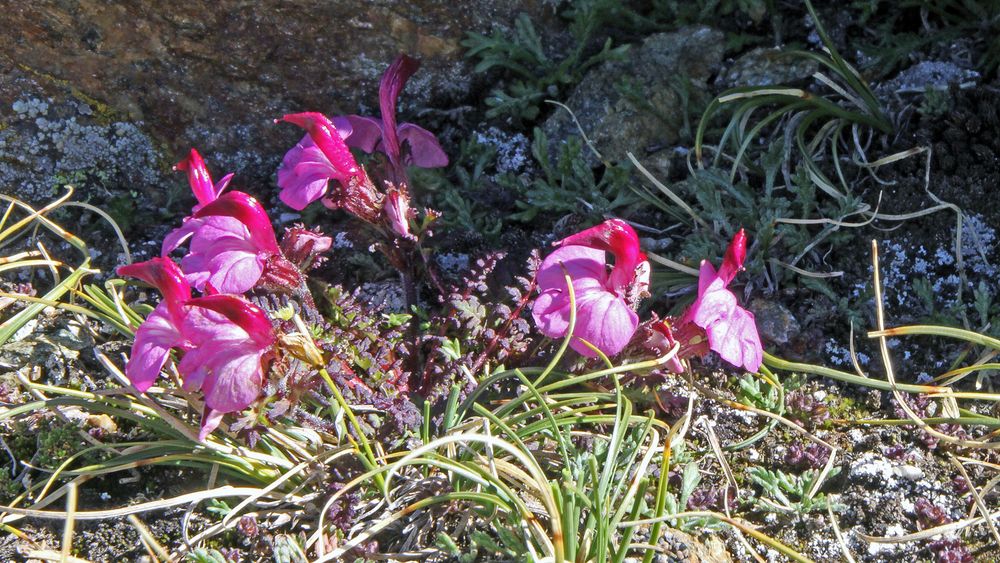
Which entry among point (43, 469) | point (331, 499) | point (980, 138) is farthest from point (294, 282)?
point (980, 138)

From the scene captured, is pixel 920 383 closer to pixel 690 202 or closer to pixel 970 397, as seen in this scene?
pixel 970 397

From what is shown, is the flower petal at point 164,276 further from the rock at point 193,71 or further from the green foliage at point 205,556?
the rock at point 193,71

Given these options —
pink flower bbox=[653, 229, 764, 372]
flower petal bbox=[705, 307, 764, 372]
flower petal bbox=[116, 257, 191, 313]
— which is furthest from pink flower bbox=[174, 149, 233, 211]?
flower petal bbox=[705, 307, 764, 372]

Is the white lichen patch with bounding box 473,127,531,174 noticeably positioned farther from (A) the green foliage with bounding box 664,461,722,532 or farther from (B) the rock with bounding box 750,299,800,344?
(A) the green foliage with bounding box 664,461,722,532

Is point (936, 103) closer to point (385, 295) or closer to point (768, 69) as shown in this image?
point (768, 69)

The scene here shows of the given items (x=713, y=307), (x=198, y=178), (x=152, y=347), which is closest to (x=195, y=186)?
(x=198, y=178)
